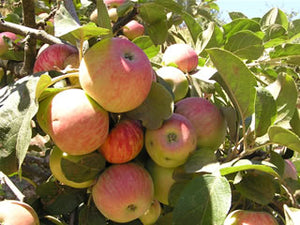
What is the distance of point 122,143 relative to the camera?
2.14 ft

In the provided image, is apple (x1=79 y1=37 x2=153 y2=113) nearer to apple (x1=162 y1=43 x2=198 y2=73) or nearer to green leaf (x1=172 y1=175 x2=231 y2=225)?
green leaf (x1=172 y1=175 x2=231 y2=225)

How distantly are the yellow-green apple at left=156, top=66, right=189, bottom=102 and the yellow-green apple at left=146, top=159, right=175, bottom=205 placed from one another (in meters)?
0.19

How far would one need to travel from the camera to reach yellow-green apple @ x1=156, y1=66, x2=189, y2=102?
0.84m

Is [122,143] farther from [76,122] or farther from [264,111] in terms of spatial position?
[264,111]

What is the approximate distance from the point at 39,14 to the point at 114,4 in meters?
0.31

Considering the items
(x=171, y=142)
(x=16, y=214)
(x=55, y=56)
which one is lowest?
(x=16, y=214)

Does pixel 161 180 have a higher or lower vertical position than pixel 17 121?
lower

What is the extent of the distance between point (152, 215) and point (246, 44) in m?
0.58

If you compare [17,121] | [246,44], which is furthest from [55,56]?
[246,44]

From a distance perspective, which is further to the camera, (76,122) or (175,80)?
(175,80)

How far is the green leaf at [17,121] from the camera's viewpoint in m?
0.62

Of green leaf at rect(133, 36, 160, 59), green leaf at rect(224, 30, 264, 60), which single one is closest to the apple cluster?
green leaf at rect(133, 36, 160, 59)

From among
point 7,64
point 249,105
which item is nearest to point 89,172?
point 249,105

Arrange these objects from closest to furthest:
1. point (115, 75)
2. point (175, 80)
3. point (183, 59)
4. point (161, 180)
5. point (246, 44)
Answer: point (115, 75), point (161, 180), point (175, 80), point (183, 59), point (246, 44)
